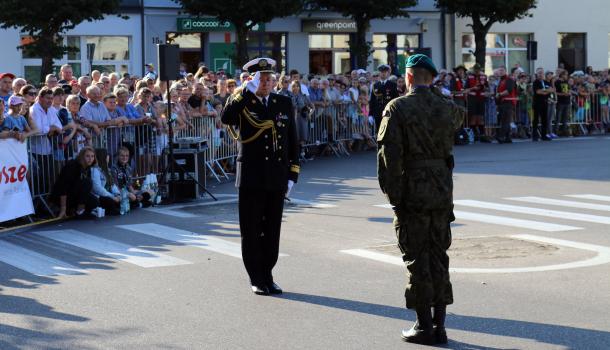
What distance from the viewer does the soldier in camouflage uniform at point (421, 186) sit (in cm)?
760

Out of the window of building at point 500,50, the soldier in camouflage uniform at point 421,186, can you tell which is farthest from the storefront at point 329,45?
the soldier in camouflage uniform at point 421,186

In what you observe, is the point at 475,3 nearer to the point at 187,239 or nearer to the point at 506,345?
the point at 187,239

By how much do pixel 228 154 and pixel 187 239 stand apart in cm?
931

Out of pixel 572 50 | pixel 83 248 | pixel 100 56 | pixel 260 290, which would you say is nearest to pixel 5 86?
pixel 83 248

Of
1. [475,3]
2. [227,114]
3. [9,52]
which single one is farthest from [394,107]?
[475,3]

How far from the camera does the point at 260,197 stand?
31.6 ft

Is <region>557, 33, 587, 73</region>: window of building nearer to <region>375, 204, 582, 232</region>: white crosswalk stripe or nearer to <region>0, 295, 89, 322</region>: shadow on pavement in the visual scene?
<region>375, 204, 582, 232</region>: white crosswalk stripe

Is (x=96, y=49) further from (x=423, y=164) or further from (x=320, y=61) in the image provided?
(x=423, y=164)

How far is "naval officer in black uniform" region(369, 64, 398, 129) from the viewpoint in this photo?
24516mm

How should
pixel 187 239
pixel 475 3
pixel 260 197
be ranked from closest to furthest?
1. pixel 260 197
2. pixel 187 239
3. pixel 475 3

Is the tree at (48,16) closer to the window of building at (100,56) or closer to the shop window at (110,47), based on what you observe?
the window of building at (100,56)

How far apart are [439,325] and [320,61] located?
44.8 meters

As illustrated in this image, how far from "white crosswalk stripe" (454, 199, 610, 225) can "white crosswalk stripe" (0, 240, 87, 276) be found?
6.40 meters

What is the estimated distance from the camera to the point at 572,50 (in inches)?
2331
